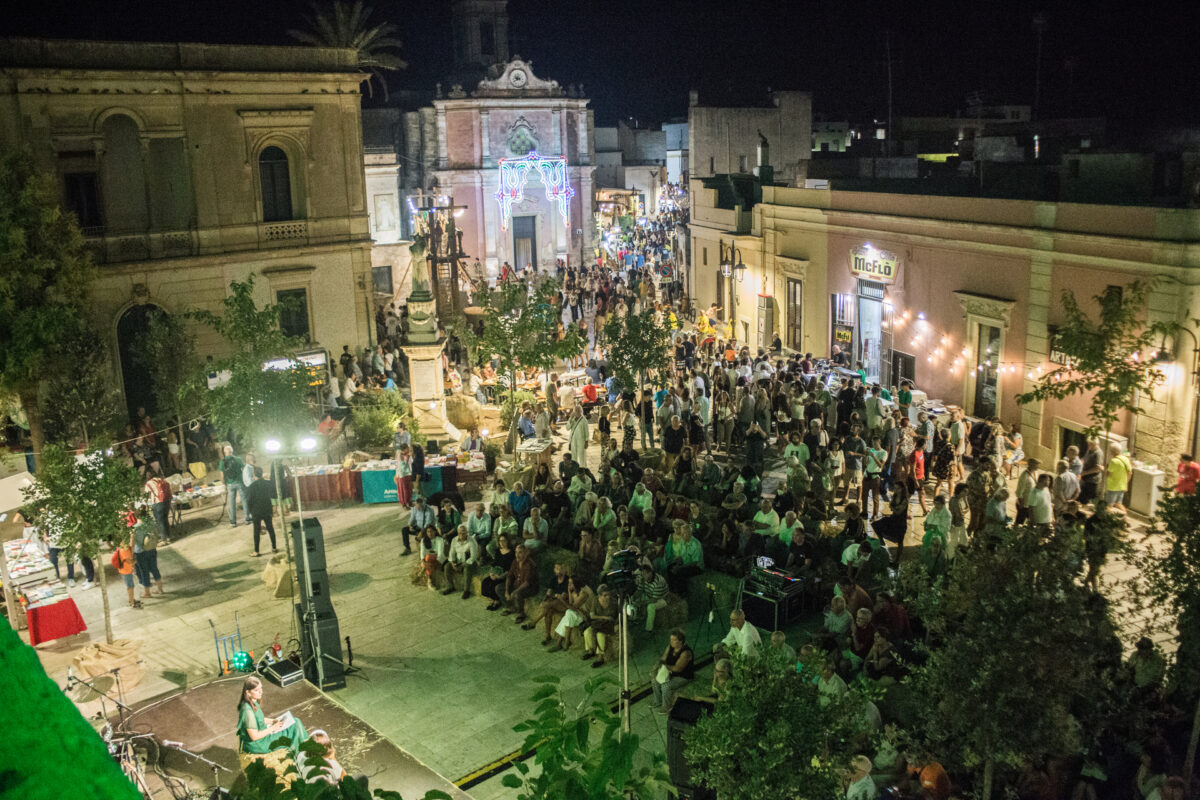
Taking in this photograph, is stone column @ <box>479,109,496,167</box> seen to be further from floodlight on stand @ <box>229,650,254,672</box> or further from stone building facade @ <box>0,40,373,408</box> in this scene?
floodlight on stand @ <box>229,650,254,672</box>

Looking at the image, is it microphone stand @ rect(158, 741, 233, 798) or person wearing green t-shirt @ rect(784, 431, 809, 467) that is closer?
microphone stand @ rect(158, 741, 233, 798)

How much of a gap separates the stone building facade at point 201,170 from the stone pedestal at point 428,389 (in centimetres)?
547

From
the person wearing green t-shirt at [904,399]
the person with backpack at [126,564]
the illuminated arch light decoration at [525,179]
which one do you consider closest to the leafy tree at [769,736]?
the person with backpack at [126,564]

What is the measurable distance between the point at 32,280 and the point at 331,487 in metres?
6.77

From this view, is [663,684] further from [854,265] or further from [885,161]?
[885,161]

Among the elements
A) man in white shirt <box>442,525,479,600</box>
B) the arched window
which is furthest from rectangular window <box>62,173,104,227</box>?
man in white shirt <box>442,525,479,600</box>

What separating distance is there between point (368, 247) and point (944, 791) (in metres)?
24.9

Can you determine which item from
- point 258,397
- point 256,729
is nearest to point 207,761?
point 256,729

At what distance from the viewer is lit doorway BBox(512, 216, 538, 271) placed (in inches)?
2154

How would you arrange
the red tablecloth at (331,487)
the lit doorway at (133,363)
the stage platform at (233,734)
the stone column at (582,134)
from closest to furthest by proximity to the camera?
1. the stage platform at (233,734)
2. the red tablecloth at (331,487)
3. the lit doorway at (133,363)
4. the stone column at (582,134)

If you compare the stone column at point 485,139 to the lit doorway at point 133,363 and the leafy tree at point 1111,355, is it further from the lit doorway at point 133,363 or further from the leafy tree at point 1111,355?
the leafy tree at point 1111,355

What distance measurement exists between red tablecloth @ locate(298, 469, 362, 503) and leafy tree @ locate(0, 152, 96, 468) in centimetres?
464

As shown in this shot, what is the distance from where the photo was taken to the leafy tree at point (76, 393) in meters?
20.4

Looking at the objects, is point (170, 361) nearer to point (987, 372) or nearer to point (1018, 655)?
point (987, 372)
